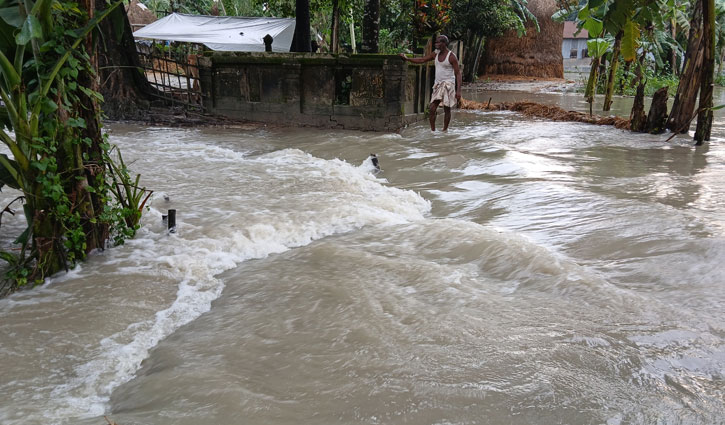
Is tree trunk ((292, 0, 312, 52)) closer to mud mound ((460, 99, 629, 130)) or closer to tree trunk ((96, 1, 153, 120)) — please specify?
tree trunk ((96, 1, 153, 120))

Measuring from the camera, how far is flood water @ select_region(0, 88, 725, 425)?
239cm

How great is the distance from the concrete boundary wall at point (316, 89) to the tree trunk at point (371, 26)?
1.08m

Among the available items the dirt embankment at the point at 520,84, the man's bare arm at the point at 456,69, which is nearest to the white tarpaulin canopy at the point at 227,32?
the dirt embankment at the point at 520,84

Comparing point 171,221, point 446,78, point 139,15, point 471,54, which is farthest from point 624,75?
point 139,15

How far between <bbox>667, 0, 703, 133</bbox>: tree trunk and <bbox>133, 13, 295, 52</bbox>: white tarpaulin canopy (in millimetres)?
11924

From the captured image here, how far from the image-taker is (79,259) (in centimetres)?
398

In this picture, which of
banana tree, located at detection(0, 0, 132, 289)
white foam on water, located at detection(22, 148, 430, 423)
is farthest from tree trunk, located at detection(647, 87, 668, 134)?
banana tree, located at detection(0, 0, 132, 289)

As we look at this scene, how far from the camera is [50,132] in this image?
362cm

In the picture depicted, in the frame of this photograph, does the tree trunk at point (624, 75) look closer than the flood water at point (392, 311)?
No

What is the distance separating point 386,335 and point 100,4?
10072 millimetres

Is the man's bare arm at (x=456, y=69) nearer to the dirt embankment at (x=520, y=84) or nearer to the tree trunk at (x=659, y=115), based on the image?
the tree trunk at (x=659, y=115)

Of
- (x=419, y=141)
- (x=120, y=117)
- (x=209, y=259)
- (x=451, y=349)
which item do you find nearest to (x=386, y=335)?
(x=451, y=349)

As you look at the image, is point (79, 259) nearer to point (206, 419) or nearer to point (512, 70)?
point (206, 419)

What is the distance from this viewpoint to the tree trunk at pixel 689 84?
928cm
